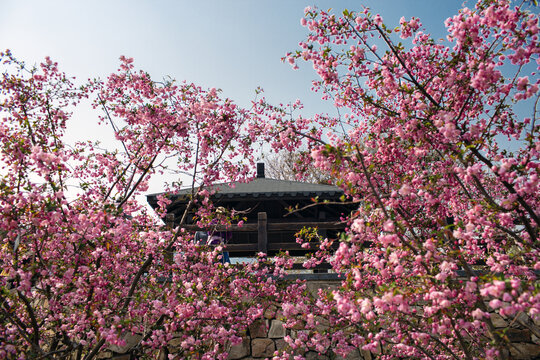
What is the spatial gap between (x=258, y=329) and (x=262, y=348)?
32cm

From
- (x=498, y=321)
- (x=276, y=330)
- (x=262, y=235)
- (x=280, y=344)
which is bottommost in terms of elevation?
A: (x=280, y=344)

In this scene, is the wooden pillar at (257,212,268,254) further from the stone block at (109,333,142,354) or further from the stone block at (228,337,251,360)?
the stone block at (109,333,142,354)

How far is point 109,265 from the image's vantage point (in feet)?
16.1

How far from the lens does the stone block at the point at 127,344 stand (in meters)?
5.74

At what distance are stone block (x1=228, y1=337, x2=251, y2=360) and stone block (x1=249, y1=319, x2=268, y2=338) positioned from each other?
16 cm

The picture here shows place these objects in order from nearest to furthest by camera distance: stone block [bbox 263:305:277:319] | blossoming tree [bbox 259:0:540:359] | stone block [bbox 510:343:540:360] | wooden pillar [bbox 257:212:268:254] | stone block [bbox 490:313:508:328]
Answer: blossoming tree [bbox 259:0:540:359] → stone block [bbox 510:343:540:360] → stone block [bbox 490:313:508:328] → stone block [bbox 263:305:277:319] → wooden pillar [bbox 257:212:268:254]

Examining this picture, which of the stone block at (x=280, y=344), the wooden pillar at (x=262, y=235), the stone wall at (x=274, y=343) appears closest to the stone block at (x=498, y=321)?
the stone wall at (x=274, y=343)

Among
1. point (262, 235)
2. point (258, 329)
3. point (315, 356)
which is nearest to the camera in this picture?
point (315, 356)

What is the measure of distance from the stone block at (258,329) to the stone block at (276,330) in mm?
94

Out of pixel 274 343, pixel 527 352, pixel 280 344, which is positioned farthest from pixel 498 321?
pixel 274 343

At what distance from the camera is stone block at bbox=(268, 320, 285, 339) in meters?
5.91

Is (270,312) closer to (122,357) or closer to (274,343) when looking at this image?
(274,343)

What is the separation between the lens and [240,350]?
571 cm

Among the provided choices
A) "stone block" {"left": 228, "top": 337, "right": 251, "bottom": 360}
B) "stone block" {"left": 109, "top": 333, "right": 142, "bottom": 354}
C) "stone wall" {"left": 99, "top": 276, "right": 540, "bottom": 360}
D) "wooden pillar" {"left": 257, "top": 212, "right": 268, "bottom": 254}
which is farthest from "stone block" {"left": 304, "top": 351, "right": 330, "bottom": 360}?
"stone block" {"left": 109, "top": 333, "right": 142, "bottom": 354}
